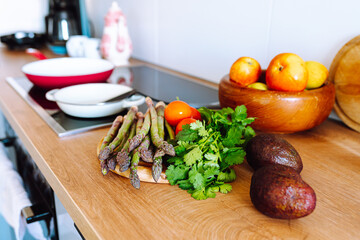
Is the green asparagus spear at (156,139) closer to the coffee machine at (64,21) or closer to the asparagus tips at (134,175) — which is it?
the asparagus tips at (134,175)

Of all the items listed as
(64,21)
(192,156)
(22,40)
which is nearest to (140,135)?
(192,156)

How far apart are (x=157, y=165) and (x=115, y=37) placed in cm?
116

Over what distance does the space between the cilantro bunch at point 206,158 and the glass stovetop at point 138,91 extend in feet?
1.13

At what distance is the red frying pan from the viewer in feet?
3.64

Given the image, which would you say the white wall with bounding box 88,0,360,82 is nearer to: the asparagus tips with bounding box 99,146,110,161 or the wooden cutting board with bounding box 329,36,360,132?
the wooden cutting board with bounding box 329,36,360,132

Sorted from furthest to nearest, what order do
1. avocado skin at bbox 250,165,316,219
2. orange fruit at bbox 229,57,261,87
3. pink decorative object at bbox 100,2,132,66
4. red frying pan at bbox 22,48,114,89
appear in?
1. pink decorative object at bbox 100,2,132,66
2. red frying pan at bbox 22,48,114,89
3. orange fruit at bbox 229,57,261,87
4. avocado skin at bbox 250,165,316,219

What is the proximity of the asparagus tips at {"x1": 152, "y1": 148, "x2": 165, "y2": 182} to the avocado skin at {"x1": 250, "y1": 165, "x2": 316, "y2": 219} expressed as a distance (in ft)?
0.57

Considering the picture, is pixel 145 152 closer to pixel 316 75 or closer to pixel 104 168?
pixel 104 168

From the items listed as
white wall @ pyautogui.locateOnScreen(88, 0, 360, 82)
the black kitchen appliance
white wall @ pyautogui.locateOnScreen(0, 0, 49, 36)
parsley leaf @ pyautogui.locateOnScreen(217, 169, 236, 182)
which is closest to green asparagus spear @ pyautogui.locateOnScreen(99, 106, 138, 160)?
parsley leaf @ pyautogui.locateOnScreen(217, 169, 236, 182)

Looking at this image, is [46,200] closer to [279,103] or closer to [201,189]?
[201,189]

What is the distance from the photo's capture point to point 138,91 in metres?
1.20

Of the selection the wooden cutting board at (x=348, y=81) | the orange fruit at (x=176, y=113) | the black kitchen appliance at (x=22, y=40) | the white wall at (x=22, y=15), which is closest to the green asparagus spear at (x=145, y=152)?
the orange fruit at (x=176, y=113)

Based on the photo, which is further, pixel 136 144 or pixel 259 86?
pixel 259 86

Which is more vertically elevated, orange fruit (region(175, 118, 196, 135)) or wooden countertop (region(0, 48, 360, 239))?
orange fruit (region(175, 118, 196, 135))
